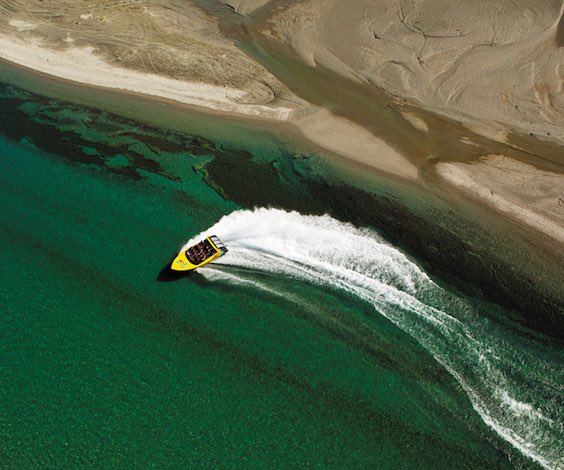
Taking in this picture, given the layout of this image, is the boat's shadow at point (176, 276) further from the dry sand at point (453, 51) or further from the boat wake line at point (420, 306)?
the dry sand at point (453, 51)

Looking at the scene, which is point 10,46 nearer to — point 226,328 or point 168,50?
point 168,50

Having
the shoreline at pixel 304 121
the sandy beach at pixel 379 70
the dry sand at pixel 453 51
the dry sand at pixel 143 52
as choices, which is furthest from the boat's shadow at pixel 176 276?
the dry sand at pixel 453 51

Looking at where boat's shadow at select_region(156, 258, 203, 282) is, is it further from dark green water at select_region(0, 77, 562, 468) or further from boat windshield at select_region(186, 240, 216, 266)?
boat windshield at select_region(186, 240, 216, 266)

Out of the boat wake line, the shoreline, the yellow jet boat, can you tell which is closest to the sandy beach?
the shoreline

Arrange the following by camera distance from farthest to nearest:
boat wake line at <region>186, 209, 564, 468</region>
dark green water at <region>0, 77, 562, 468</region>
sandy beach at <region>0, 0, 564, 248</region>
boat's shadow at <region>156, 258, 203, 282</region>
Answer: sandy beach at <region>0, 0, 564, 248</region>
boat's shadow at <region>156, 258, 203, 282</region>
boat wake line at <region>186, 209, 564, 468</region>
dark green water at <region>0, 77, 562, 468</region>

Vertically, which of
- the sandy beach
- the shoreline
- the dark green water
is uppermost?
the sandy beach

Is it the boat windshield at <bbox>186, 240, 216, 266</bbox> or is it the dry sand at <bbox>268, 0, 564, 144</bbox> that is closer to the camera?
the boat windshield at <bbox>186, 240, 216, 266</bbox>
